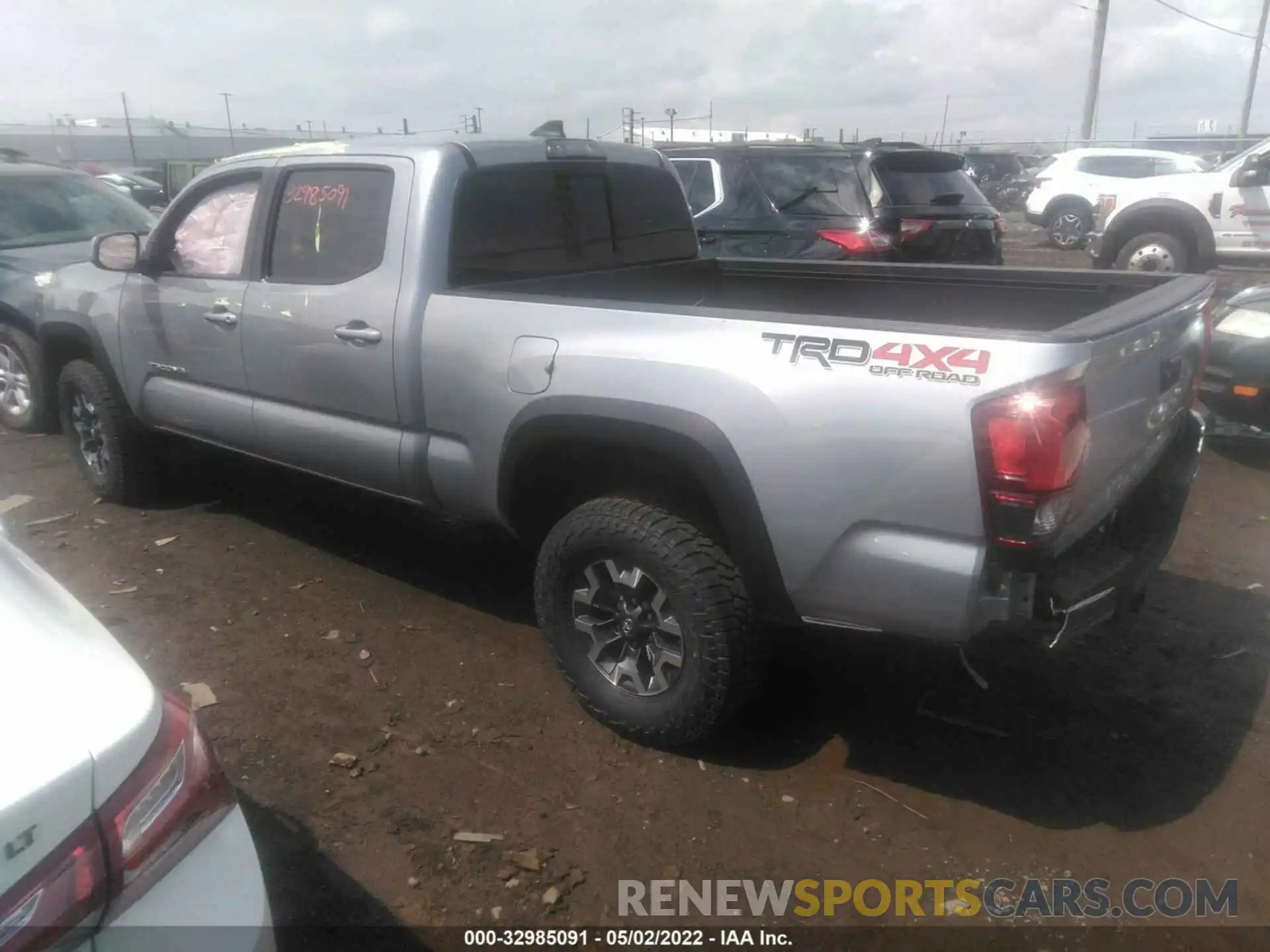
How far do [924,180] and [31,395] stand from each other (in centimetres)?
715

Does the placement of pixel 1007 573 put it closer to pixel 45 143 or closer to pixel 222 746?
pixel 222 746

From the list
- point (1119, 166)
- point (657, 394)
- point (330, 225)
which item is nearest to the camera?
point (657, 394)

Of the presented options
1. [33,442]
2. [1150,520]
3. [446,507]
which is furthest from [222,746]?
[33,442]

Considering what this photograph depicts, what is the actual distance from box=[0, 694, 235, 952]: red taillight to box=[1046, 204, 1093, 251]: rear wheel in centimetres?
1746

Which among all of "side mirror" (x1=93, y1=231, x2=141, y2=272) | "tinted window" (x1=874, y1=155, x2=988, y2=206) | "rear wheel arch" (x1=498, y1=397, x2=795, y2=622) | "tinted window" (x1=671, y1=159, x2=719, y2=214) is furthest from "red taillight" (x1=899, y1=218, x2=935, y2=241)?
"side mirror" (x1=93, y1=231, x2=141, y2=272)

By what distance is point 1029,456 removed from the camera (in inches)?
90.7

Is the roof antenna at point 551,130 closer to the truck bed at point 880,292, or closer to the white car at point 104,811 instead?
the truck bed at point 880,292

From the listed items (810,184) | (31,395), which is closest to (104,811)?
(31,395)

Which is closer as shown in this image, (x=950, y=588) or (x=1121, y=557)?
(x=950, y=588)

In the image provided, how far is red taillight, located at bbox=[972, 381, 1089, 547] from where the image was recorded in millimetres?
2299

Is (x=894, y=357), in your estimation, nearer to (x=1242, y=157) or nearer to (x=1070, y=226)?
(x=1242, y=157)

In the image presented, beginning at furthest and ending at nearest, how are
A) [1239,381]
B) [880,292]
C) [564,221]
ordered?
[1239,381] < [880,292] < [564,221]

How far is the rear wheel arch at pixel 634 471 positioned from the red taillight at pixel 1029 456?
2.08 ft

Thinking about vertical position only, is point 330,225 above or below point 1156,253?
above
